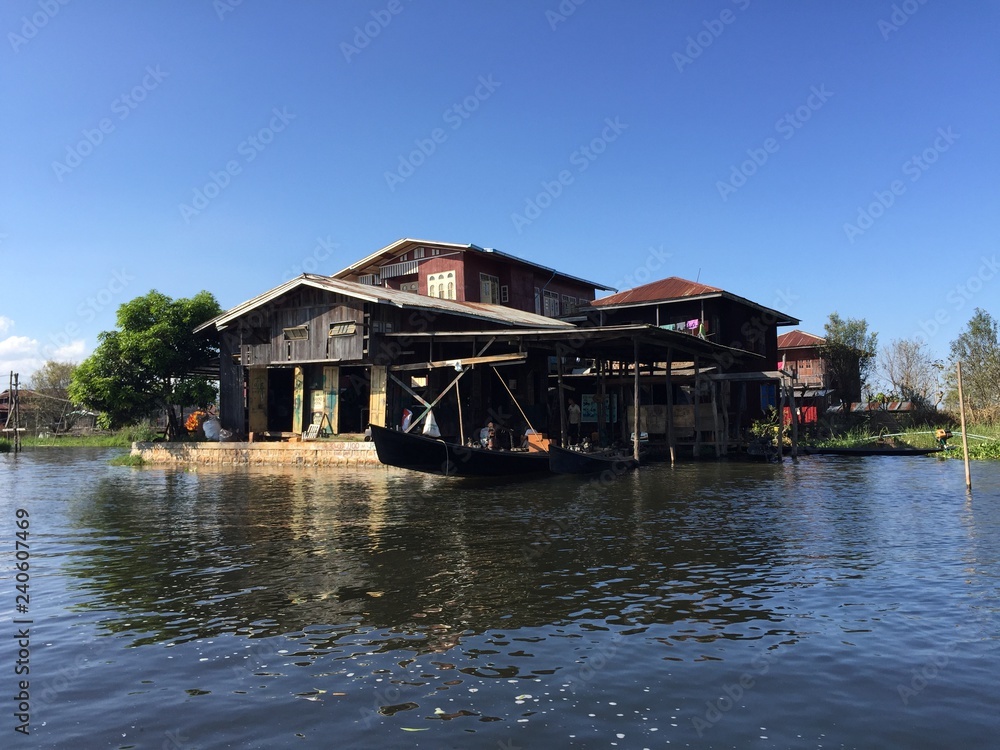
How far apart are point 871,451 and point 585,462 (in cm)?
1291

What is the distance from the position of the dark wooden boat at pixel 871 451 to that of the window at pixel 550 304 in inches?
548

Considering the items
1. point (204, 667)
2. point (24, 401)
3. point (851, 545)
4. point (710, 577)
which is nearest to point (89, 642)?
point (204, 667)

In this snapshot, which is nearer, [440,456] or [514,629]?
[514,629]

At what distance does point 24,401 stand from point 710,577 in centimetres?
6124

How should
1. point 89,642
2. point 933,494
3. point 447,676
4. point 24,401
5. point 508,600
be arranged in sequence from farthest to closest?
point 24,401, point 933,494, point 508,600, point 89,642, point 447,676

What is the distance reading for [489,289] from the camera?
3381 centimetres

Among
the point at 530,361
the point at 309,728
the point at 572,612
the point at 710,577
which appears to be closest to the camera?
the point at 309,728

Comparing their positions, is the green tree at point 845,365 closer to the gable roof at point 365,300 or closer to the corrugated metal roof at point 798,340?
the corrugated metal roof at point 798,340

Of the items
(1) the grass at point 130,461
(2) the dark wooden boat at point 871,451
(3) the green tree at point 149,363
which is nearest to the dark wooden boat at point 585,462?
(2) the dark wooden boat at point 871,451

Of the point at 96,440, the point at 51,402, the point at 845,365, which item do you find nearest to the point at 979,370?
the point at 845,365

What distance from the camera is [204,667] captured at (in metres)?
5.72

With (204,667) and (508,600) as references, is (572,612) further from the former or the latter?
(204,667)

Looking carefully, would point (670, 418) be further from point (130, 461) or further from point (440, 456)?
point (130, 461)
